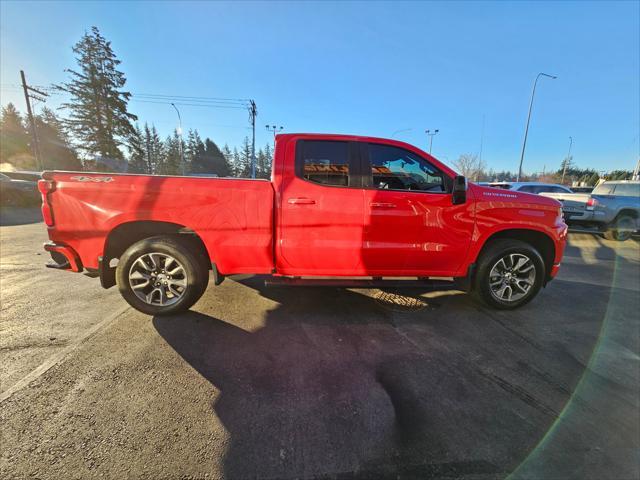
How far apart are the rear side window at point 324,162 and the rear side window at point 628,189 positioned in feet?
41.2

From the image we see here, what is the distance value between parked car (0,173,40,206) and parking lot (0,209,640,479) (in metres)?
13.3

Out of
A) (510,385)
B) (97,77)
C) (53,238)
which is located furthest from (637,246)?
(97,77)

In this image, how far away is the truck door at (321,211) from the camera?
3129 millimetres

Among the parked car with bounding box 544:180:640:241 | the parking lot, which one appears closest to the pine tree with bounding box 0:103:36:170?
the parking lot

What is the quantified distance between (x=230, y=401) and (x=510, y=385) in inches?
90.4

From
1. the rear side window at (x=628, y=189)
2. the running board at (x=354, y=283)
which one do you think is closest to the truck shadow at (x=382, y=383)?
the running board at (x=354, y=283)

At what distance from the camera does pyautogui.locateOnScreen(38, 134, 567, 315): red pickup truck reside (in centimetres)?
303

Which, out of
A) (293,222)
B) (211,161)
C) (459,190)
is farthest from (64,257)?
(211,161)

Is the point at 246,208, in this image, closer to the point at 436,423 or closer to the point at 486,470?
the point at 436,423

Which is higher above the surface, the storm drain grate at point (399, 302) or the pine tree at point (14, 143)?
the pine tree at point (14, 143)

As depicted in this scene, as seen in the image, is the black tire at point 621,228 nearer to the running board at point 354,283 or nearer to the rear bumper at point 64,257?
the running board at point 354,283

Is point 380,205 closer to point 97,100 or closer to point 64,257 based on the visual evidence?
point 64,257

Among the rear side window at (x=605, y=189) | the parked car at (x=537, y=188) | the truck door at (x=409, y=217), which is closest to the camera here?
the truck door at (x=409, y=217)

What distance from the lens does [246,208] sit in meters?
3.07
